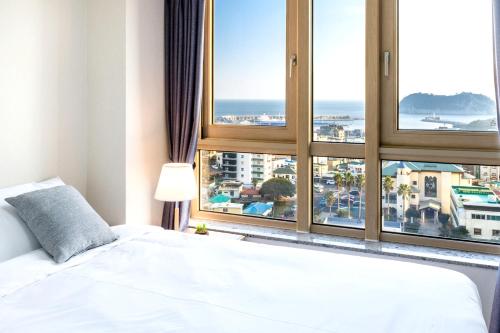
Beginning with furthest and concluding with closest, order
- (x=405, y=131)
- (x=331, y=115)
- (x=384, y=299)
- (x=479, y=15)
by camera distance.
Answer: (x=331, y=115)
(x=405, y=131)
(x=479, y=15)
(x=384, y=299)

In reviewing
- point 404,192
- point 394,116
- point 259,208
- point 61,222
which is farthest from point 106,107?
point 404,192

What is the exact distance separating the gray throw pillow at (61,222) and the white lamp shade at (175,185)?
0.60 meters

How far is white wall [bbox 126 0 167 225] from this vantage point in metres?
3.03

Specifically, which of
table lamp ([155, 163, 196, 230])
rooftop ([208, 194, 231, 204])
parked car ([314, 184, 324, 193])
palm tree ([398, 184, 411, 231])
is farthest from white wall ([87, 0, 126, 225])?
palm tree ([398, 184, 411, 231])

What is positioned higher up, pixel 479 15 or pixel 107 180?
pixel 479 15

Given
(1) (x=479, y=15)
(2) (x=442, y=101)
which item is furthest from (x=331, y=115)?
(1) (x=479, y=15)

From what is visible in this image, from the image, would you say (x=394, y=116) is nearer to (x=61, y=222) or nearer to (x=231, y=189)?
(x=231, y=189)

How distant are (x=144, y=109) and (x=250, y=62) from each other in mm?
828

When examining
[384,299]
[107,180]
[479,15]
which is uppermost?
[479,15]

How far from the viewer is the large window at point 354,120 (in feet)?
8.95

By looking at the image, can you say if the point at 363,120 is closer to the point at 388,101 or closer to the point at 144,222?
the point at 388,101

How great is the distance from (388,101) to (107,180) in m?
1.90

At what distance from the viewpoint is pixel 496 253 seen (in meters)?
2.68

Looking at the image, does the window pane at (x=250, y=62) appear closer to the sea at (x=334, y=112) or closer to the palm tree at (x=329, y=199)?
the sea at (x=334, y=112)
